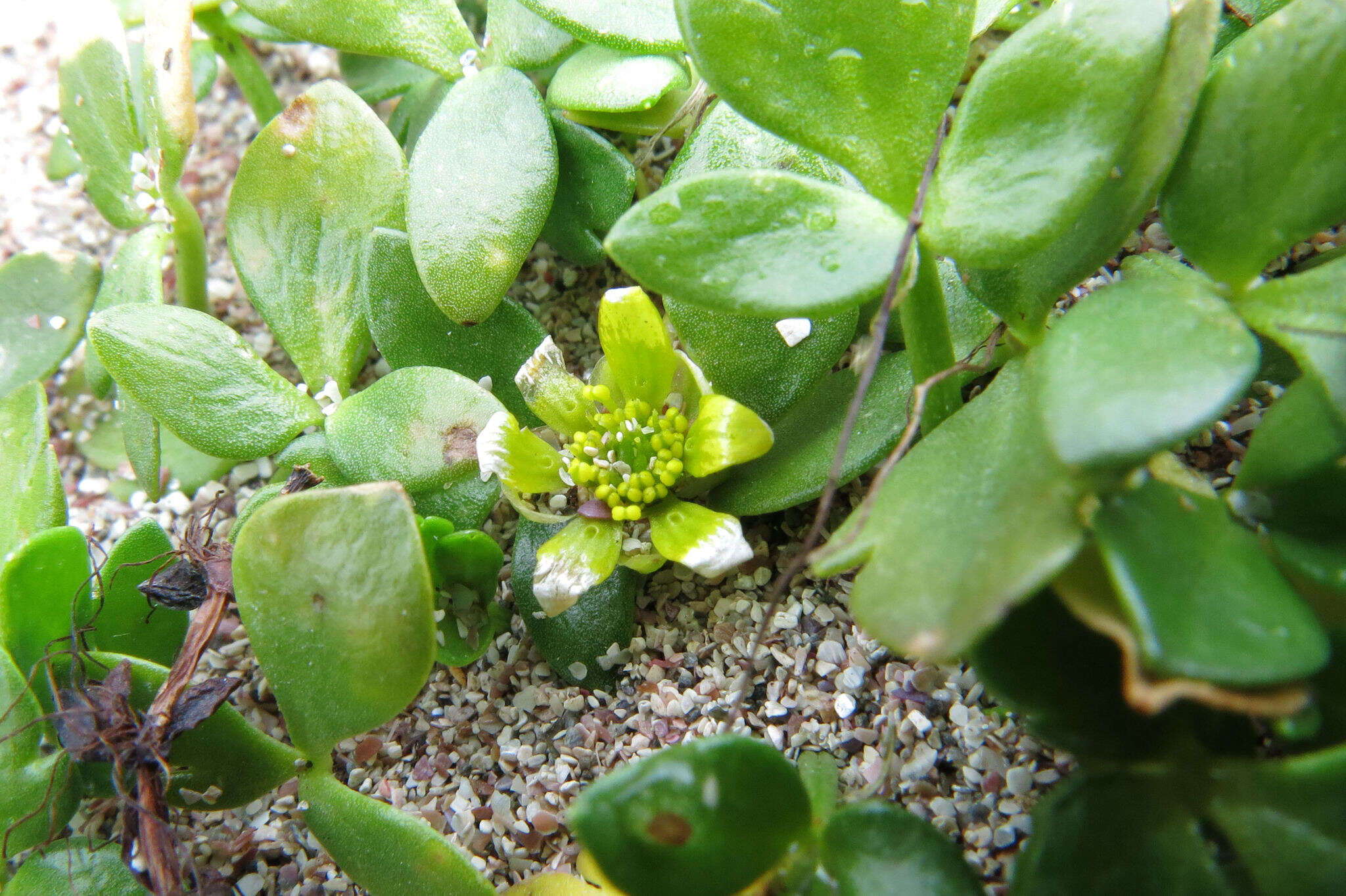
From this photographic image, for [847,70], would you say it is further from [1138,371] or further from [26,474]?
[26,474]

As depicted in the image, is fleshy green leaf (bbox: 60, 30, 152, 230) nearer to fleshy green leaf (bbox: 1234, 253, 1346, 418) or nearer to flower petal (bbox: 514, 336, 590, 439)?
flower petal (bbox: 514, 336, 590, 439)

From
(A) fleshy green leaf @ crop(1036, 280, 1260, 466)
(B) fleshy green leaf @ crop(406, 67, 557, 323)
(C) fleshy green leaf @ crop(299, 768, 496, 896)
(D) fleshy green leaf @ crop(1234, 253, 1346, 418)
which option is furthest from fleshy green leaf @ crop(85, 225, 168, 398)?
(D) fleshy green leaf @ crop(1234, 253, 1346, 418)

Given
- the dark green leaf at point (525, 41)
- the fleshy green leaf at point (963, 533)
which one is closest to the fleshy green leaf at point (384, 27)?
the dark green leaf at point (525, 41)

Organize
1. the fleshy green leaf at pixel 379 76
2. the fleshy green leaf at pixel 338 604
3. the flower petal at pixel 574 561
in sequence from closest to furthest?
the fleshy green leaf at pixel 338 604 < the flower petal at pixel 574 561 < the fleshy green leaf at pixel 379 76

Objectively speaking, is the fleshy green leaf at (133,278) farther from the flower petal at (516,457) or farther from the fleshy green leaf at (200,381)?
the flower petal at (516,457)

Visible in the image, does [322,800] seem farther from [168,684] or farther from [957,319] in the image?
[957,319]

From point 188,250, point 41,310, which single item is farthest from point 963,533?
point 41,310

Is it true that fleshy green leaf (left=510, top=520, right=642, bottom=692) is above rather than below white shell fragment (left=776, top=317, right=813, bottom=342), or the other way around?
below
